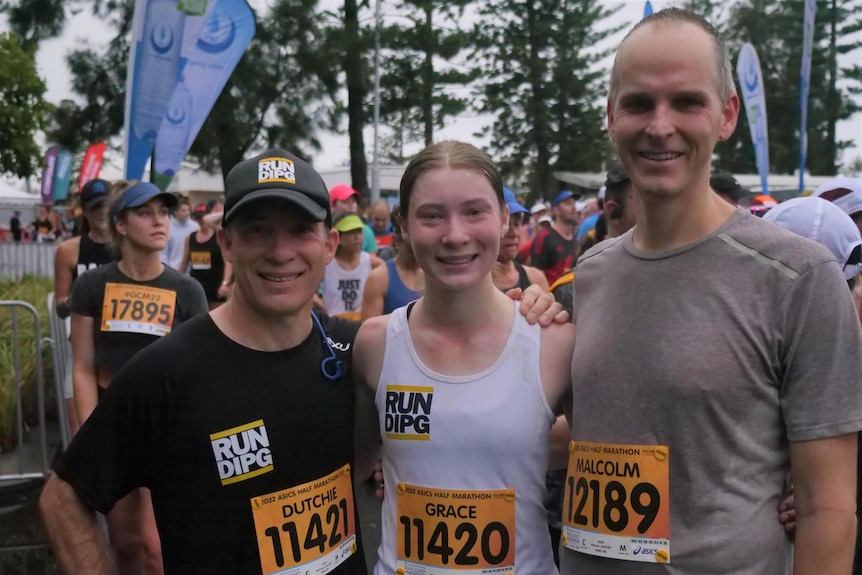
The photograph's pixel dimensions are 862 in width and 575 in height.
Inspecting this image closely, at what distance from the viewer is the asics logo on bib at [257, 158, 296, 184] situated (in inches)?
90.4

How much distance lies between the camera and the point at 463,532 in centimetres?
218

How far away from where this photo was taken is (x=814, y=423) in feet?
5.78

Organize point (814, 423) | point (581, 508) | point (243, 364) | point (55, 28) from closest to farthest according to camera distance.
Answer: point (814, 423)
point (581, 508)
point (243, 364)
point (55, 28)

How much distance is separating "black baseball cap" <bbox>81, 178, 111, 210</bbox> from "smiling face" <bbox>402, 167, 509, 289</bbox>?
13.7 feet

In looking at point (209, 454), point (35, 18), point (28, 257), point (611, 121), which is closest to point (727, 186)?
point (611, 121)

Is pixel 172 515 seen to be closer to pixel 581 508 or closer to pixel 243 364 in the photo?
pixel 243 364

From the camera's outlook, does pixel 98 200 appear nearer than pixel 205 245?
Yes

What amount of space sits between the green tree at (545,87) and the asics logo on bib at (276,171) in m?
37.1

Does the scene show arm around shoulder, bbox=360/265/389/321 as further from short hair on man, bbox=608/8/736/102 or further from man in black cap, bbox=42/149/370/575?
short hair on man, bbox=608/8/736/102

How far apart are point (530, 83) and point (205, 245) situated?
3528 centimetres

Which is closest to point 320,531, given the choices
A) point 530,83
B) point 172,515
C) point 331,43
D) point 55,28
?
point 172,515

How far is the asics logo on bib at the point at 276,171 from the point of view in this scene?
2.30 meters

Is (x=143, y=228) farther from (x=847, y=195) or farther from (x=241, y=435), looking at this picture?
(x=847, y=195)

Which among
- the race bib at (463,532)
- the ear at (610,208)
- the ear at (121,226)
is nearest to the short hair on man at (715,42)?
the race bib at (463,532)
